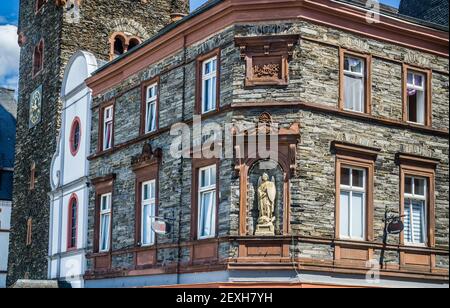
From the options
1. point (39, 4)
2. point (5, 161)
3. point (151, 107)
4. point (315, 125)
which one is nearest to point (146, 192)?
point (151, 107)

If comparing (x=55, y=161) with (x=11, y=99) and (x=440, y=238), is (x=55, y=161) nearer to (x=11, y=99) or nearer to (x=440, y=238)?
(x=11, y=99)

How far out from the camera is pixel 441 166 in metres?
20.9

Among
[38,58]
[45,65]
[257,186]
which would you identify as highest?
[38,58]

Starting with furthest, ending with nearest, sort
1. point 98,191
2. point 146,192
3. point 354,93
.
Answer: point 98,191 < point 146,192 < point 354,93

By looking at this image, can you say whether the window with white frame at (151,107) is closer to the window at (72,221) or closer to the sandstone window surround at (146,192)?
the sandstone window surround at (146,192)

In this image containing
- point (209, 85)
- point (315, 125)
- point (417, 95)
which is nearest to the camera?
point (315, 125)

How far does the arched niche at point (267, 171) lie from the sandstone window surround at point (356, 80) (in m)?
1.94

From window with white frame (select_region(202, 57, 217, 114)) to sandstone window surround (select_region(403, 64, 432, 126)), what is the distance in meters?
4.71

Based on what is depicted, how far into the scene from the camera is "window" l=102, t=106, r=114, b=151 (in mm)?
26453

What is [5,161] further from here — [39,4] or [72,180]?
[72,180]

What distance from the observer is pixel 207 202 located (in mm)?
20547

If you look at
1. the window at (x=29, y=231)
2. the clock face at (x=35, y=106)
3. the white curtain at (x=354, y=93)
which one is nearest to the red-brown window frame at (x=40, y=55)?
the clock face at (x=35, y=106)

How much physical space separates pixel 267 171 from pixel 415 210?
4091 millimetres
